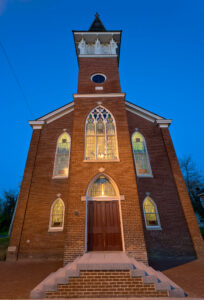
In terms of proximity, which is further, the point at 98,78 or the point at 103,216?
the point at 98,78

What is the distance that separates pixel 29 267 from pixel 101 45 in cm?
1886

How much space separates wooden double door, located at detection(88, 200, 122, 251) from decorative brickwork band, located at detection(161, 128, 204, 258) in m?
5.03

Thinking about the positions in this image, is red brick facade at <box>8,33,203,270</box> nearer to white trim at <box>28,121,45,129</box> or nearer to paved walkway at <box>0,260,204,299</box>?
white trim at <box>28,121,45,129</box>

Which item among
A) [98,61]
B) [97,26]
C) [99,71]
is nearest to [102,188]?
[99,71]

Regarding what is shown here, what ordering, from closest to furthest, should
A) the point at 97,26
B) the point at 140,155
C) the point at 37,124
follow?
the point at 140,155
the point at 37,124
the point at 97,26

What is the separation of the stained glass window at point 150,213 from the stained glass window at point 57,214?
5733mm

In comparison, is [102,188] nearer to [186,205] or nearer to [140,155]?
[140,155]

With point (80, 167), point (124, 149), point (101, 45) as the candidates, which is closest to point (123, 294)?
point (80, 167)

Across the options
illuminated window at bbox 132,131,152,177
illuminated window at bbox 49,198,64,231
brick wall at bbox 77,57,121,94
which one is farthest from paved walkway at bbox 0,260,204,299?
brick wall at bbox 77,57,121,94

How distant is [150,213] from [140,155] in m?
4.29

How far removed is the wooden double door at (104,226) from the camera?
7.49 metres

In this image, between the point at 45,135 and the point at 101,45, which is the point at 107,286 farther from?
the point at 101,45

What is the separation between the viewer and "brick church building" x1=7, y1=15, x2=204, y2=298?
300 inches

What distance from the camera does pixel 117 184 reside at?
27.1 ft
